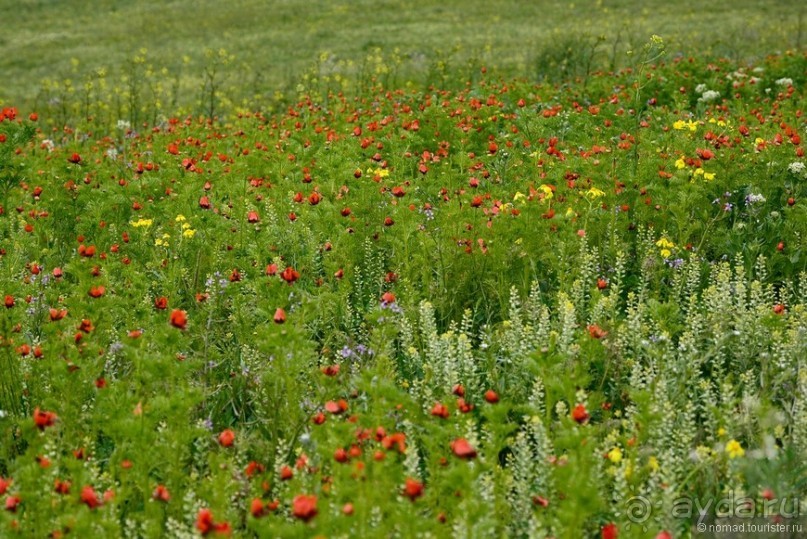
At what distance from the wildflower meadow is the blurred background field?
26.4 feet

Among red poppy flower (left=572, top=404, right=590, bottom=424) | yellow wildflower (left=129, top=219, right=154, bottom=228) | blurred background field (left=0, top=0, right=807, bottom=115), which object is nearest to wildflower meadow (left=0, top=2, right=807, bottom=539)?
red poppy flower (left=572, top=404, right=590, bottom=424)

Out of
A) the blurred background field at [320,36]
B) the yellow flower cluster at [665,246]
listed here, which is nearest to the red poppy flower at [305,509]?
the yellow flower cluster at [665,246]

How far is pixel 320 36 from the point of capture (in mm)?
26688

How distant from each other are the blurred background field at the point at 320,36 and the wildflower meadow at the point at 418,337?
8040 mm

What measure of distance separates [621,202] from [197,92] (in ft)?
51.5

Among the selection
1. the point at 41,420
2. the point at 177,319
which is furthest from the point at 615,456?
the point at 41,420

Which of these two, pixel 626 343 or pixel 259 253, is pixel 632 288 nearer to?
pixel 626 343

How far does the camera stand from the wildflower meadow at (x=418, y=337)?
2.60 m

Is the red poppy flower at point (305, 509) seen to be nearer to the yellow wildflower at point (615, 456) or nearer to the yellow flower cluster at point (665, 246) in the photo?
the yellow wildflower at point (615, 456)

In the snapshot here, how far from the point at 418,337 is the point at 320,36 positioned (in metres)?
24.2

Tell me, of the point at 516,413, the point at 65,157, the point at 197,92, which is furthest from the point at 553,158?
the point at 197,92

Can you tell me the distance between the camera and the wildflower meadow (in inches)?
102

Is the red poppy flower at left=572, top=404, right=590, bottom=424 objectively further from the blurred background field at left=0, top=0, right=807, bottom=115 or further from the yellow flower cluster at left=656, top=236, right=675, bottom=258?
the blurred background field at left=0, top=0, right=807, bottom=115

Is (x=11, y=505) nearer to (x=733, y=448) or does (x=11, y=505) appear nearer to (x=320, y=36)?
(x=733, y=448)
